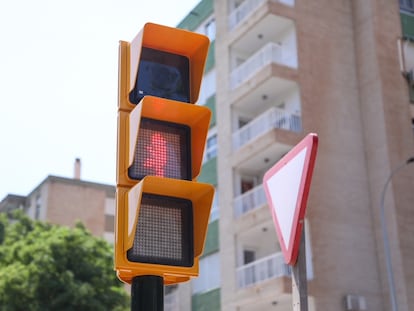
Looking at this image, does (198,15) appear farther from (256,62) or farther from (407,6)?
(407,6)

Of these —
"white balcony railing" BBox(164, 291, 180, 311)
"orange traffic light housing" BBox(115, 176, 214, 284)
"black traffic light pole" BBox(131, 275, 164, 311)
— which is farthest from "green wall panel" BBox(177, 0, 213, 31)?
"black traffic light pole" BBox(131, 275, 164, 311)

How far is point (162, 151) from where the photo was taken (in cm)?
388

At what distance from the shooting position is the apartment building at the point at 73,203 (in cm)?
5256

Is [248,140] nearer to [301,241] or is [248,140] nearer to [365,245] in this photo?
[365,245]

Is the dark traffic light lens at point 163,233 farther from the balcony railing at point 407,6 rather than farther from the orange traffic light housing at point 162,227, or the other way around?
the balcony railing at point 407,6

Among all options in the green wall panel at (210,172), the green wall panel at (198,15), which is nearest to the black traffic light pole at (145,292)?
the green wall panel at (210,172)

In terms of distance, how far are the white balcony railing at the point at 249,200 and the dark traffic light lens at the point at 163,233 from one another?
2270cm

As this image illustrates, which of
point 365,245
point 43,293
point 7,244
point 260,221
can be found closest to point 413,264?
point 365,245

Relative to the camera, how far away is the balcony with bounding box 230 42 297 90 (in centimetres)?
2775

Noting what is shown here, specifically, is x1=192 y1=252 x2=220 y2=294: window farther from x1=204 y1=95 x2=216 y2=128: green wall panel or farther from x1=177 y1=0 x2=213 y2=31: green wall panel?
x1=177 y1=0 x2=213 y2=31: green wall panel

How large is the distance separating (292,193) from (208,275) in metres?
25.7

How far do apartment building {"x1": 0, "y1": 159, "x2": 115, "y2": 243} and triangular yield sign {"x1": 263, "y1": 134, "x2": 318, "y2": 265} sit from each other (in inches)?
1898

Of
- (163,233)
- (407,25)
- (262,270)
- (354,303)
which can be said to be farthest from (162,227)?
(407,25)

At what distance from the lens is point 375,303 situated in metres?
26.2
